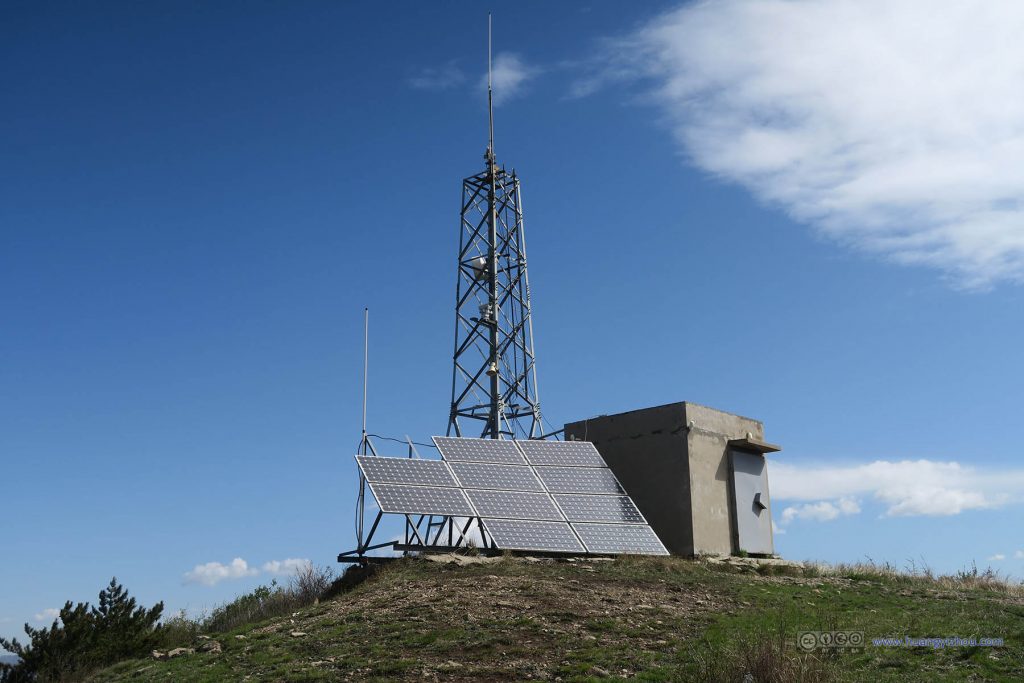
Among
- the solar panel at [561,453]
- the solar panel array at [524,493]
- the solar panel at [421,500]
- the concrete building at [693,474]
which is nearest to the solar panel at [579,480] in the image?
the solar panel array at [524,493]

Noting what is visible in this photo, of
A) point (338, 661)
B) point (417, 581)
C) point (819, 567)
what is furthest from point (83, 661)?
point (819, 567)

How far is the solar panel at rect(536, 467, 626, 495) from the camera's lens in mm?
26906

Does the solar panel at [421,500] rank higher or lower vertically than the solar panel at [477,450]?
lower

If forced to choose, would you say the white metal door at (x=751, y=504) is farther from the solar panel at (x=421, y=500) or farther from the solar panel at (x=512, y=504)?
the solar panel at (x=421, y=500)

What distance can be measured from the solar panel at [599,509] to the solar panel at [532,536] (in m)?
0.88

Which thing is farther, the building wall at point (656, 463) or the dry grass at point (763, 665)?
the building wall at point (656, 463)

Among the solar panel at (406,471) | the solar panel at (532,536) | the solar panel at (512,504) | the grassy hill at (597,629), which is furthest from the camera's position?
the solar panel at (512,504)

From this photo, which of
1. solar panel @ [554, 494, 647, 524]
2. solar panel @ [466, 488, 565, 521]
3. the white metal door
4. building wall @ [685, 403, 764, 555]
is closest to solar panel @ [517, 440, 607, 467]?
solar panel @ [554, 494, 647, 524]

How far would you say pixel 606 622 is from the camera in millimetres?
17750

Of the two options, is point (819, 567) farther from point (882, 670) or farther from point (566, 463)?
point (882, 670)

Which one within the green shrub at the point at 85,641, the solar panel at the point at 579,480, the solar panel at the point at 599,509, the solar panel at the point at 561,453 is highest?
the solar panel at the point at 561,453

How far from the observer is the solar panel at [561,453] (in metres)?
28.0

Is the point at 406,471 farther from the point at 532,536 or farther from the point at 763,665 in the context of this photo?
the point at 763,665

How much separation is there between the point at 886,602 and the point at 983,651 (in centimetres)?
566
